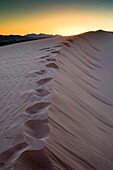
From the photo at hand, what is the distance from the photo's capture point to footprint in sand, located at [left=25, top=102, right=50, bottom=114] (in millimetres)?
3328

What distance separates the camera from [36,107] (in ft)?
11.3

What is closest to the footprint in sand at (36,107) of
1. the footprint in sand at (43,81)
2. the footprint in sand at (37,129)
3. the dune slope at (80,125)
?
the dune slope at (80,125)

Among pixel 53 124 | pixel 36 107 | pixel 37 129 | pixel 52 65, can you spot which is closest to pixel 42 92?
pixel 36 107

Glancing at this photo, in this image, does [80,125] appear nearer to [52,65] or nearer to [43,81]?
[43,81]

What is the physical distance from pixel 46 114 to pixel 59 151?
2.05ft

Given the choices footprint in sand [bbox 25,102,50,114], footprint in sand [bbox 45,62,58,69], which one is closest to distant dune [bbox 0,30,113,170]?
footprint in sand [bbox 25,102,50,114]

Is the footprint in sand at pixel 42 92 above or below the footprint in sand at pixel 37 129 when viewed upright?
below

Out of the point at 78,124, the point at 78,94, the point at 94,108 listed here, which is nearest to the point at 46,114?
Result: the point at 78,124

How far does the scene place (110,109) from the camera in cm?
466

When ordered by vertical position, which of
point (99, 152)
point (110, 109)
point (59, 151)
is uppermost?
point (59, 151)

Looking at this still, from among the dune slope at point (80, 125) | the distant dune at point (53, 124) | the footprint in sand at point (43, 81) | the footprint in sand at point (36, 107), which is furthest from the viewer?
the footprint in sand at point (43, 81)

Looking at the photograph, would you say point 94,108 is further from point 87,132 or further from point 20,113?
point 20,113

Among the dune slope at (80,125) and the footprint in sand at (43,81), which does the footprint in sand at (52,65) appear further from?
the footprint in sand at (43,81)

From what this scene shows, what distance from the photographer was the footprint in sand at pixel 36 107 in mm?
3328
